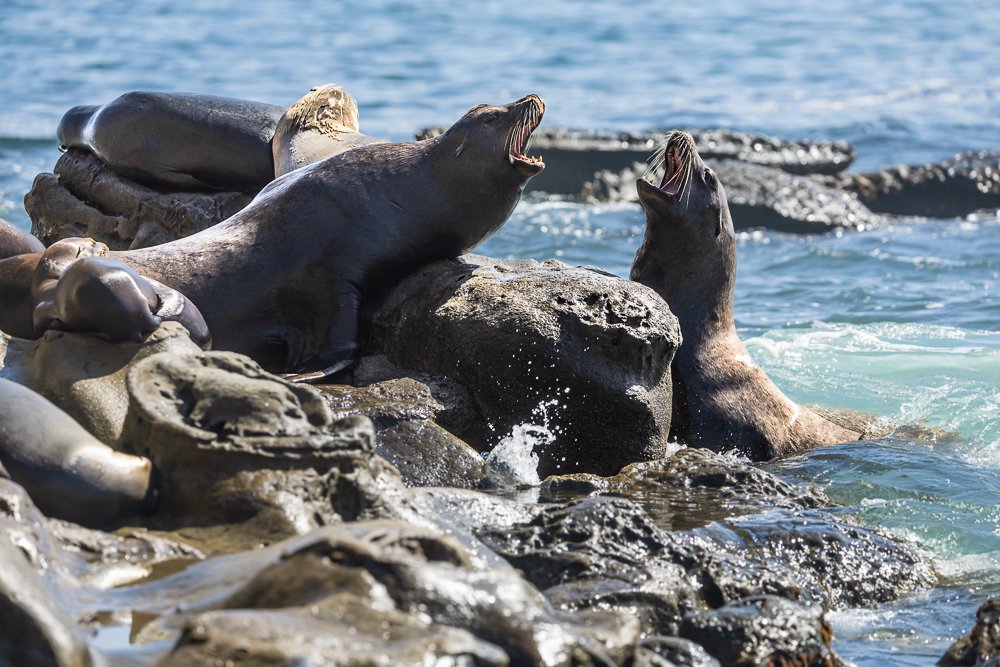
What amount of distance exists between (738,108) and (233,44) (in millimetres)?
12660

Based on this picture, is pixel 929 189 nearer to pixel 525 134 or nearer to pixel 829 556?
pixel 525 134

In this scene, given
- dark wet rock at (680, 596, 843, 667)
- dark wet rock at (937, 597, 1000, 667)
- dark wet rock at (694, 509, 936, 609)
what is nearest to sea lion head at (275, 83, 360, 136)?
dark wet rock at (694, 509, 936, 609)

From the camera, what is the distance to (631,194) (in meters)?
16.2

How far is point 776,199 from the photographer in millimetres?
15289

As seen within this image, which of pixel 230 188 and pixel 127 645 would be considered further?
pixel 230 188

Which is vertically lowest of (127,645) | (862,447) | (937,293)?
(937,293)

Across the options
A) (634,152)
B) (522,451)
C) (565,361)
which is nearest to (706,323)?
(565,361)

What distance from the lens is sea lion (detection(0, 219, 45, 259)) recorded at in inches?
237

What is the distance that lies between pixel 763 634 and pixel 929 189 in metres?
13.6

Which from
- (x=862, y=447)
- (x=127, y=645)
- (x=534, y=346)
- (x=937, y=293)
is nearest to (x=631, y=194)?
(x=937, y=293)

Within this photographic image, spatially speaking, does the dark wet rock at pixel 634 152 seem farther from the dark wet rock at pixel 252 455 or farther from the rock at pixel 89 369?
the dark wet rock at pixel 252 455

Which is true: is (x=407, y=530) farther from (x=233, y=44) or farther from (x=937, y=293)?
(x=233, y=44)

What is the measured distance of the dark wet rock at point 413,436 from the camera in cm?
521

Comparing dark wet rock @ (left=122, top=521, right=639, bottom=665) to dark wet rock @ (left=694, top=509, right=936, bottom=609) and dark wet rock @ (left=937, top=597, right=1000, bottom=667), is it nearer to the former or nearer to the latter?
dark wet rock @ (left=937, top=597, right=1000, bottom=667)
